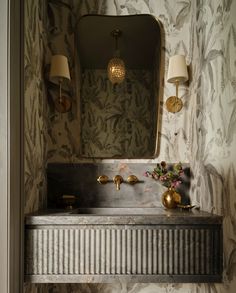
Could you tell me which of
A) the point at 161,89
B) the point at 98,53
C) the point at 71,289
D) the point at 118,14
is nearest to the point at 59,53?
the point at 98,53

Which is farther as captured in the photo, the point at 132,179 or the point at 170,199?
the point at 132,179

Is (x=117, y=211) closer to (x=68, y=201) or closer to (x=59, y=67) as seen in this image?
(x=68, y=201)

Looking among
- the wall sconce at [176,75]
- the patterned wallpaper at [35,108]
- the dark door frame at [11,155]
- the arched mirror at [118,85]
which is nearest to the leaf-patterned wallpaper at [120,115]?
the arched mirror at [118,85]

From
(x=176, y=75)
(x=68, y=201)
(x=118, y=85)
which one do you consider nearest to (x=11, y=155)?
(x=68, y=201)

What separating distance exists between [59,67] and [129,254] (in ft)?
3.63

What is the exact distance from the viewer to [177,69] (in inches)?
60.9

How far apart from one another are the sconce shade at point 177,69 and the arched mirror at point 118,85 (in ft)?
0.37

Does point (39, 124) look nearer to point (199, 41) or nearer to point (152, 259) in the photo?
point (152, 259)

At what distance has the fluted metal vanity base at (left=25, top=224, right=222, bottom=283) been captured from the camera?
1.20m

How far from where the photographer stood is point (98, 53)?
1.62 m

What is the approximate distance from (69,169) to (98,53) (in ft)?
2.45

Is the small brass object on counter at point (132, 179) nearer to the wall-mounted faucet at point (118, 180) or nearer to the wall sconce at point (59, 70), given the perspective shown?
the wall-mounted faucet at point (118, 180)

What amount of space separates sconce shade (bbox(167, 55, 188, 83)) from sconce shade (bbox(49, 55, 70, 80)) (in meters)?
0.62

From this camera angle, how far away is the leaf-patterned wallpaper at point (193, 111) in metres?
1.17
